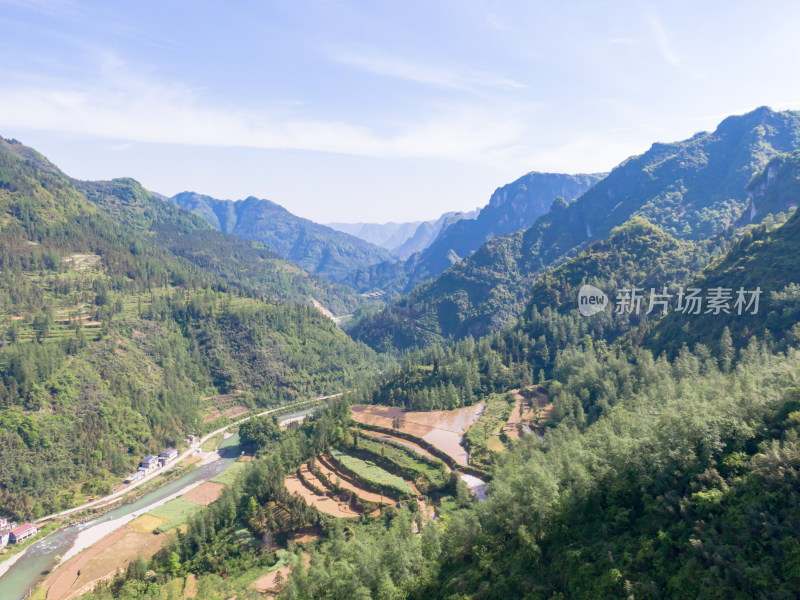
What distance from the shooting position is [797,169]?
124 meters

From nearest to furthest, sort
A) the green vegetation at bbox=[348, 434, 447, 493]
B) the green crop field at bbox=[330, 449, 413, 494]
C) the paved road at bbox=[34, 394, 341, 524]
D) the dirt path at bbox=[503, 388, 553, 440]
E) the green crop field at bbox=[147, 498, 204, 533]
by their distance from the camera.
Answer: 1. the green crop field at bbox=[330, 449, 413, 494]
2. the green vegetation at bbox=[348, 434, 447, 493]
3. the dirt path at bbox=[503, 388, 553, 440]
4. the green crop field at bbox=[147, 498, 204, 533]
5. the paved road at bbox=[34, 394, 341, 524]

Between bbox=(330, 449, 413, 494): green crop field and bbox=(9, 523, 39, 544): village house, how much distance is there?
5360cm

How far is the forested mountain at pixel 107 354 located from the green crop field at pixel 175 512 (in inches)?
656

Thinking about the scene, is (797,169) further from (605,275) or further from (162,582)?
(162,582)

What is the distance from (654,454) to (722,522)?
5.55 m

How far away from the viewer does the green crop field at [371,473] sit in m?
64.2

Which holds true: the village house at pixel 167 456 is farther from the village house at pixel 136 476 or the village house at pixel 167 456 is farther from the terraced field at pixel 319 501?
the terraced field at pixel 319 501

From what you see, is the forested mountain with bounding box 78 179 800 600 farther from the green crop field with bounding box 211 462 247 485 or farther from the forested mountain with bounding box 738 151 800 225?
the forested mountain with bounding box 738 151 800 225

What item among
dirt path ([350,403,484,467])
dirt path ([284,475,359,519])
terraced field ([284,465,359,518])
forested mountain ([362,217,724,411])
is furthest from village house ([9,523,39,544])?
forested mountain ([362,217,724,411])

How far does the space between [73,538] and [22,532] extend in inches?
320

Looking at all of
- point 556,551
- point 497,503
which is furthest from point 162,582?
point 556,551

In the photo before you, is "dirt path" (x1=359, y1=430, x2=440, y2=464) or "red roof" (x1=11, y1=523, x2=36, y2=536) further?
"red roof" (x1=11, y1=523, x2=36, y2=536)

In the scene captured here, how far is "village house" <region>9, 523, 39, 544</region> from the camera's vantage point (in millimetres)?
75312

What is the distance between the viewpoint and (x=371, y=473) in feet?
225
